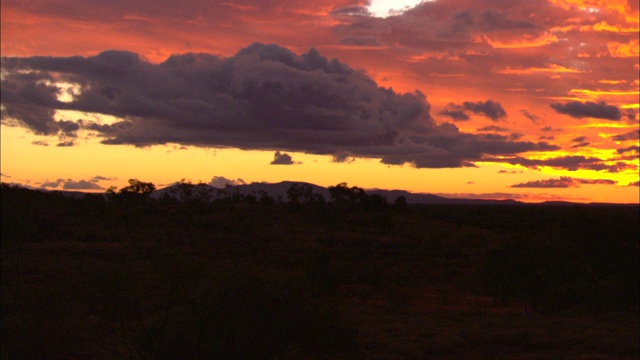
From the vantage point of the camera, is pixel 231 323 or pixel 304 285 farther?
pixel 304 285

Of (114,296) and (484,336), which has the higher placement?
(114,296)

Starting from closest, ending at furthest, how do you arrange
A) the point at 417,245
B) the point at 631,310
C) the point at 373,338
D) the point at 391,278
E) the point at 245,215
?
the point at 373,338 → the point at 631,310 → the point at 391,278 → the point at 417,245 → the point at 245,215

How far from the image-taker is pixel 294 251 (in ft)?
174

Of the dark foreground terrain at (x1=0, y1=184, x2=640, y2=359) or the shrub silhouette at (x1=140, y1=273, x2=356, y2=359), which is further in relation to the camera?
the dark foreground terrain at (x1=0, y1=184, x2=640, y2=359)

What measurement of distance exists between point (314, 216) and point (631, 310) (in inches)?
1829

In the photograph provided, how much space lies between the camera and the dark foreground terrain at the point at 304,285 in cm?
1498

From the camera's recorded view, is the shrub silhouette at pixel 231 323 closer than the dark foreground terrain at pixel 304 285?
Yes

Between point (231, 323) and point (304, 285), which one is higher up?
point (304, 285)

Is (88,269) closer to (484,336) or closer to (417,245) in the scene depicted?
(484,336)

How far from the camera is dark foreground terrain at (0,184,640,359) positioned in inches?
590

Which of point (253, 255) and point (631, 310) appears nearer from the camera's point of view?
point (631, 310)

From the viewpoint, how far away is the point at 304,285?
51.6 ft

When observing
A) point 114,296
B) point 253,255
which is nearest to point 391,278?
point 253,255

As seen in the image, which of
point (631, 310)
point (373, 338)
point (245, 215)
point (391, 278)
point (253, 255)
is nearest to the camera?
point (373, 338)
